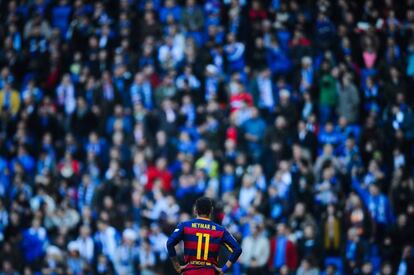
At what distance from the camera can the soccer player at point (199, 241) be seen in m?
11.0

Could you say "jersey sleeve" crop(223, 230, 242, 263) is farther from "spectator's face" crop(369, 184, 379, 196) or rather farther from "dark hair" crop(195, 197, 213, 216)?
"spectator's face" crop(369, 184, 379, 196)

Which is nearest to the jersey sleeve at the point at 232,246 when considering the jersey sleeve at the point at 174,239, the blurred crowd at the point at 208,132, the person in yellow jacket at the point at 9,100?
the jersey sleeve at the point at 174,239

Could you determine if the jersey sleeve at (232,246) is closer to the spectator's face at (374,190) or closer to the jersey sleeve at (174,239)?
the jersey sleeve at (174,239)

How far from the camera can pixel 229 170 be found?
63.0ft

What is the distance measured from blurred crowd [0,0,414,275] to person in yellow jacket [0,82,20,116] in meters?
0.04

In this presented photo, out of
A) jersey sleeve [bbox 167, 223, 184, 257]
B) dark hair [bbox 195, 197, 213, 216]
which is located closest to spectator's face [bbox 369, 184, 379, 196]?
dark hair [bbox 195, 197, 213, 216]

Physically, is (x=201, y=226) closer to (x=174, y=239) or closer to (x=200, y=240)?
(x=200, y=240)

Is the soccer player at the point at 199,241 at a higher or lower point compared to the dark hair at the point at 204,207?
lower

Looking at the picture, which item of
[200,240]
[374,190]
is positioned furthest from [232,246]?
[374,190]

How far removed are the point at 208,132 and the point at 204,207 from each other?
30.3 ft

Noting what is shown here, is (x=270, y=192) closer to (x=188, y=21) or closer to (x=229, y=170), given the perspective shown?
(x=229, y=170)

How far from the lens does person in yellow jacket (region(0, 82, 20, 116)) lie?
22219 millimetres

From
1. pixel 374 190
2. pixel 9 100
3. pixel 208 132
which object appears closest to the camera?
pixel 374 190

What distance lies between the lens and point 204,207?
36.2ft
